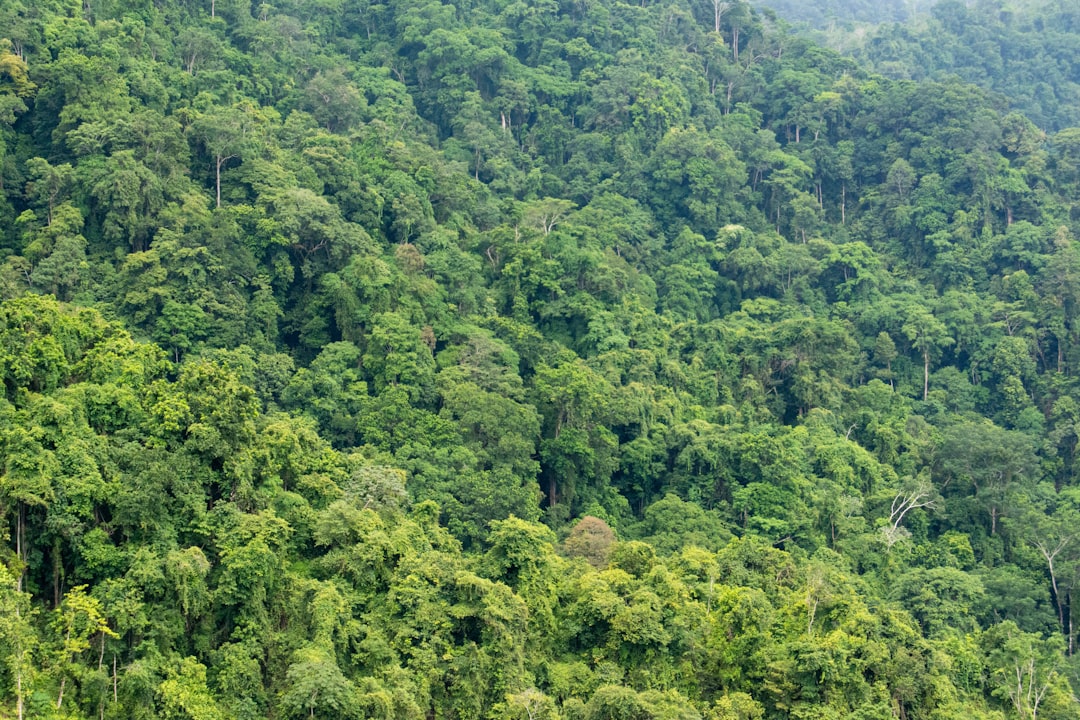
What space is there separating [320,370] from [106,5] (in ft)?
46.7

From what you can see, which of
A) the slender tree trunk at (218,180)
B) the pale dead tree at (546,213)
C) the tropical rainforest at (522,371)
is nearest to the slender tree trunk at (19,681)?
the tropical rainforest at (522,371)

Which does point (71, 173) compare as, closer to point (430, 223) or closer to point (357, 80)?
point (430, 223)

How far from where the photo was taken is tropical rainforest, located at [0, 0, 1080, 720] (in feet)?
65.2

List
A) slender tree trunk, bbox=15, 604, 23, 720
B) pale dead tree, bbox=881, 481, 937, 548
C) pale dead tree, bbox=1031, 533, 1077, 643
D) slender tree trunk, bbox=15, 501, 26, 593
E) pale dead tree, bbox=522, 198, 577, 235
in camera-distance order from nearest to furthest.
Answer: slender tree trunk, bbox=15, 604, 23, 720 → slender tree trunk, bbox=15, 501, 26, 593 → pale dead tree, bbox=1031, 533, 1077, 643 → pale dead tree, bbox=881, 481, 937, 548 → pale dead tree, bbox=522, 198, 577, 235

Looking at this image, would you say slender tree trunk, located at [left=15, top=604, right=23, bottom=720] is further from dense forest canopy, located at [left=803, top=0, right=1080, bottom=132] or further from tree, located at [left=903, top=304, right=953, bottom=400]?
dense forest canopy, located at [left=803, top=0, right=1080, bottom=132]

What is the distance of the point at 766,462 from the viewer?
Result: 30.2m

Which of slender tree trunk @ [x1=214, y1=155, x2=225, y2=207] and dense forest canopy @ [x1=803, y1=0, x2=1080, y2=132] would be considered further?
dense forest canopy @ [x1=803, y1=0, x2=1080, y2=132]

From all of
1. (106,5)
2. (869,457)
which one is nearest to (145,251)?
(106,5)

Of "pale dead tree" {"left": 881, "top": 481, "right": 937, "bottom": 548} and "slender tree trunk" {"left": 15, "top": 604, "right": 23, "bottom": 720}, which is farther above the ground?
"slender tree trunk" {"left": 15, "top": 604, "right": 23, "bottom": 720}

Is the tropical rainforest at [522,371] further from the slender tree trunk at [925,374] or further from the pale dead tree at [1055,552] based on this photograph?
the slender tree trunk at [925,374]

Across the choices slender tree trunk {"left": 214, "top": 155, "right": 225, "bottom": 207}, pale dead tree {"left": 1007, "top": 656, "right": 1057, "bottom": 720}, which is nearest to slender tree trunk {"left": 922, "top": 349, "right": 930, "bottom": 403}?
pale dead tree {"left": 1007, "top": 656, "right": 1057, "bottom": 720}

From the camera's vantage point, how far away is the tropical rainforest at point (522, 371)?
19859mm

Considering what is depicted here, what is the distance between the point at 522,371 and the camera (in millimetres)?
32125

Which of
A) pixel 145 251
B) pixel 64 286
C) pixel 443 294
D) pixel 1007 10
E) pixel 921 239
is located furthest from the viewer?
pixel 1007 10
